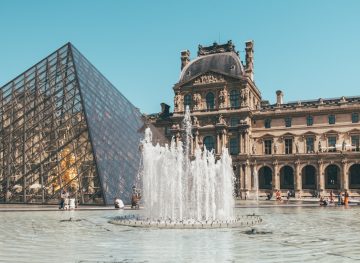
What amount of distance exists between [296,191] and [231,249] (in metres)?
44.7

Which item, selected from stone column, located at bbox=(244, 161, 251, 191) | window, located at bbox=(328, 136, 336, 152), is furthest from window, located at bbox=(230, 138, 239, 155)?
window, located at bbox=(328, 136, 336, 152)

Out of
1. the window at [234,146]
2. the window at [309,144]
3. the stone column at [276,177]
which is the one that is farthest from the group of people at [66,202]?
the window at [309,144]

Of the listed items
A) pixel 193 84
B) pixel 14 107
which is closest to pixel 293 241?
pixel 14 107

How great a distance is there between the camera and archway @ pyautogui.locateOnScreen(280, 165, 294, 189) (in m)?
56.1

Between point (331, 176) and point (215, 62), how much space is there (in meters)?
20.7

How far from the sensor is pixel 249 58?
61.5m

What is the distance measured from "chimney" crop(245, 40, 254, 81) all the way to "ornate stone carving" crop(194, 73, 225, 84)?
5.19 meters

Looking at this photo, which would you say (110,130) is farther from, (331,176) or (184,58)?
(184,58)

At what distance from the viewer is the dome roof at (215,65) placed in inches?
2293

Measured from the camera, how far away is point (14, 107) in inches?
1266

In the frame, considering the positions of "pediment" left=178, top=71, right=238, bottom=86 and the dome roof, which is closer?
"pediment" left=178, top=71, right=238, bottom=86

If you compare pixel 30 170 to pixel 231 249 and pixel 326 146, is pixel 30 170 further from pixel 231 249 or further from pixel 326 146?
pixel 326 146

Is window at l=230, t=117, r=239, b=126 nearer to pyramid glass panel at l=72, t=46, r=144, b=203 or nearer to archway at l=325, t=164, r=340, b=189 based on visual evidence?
archway at l=325, t=164, r=340, b=189

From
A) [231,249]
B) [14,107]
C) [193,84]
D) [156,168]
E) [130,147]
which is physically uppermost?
[193,84]
